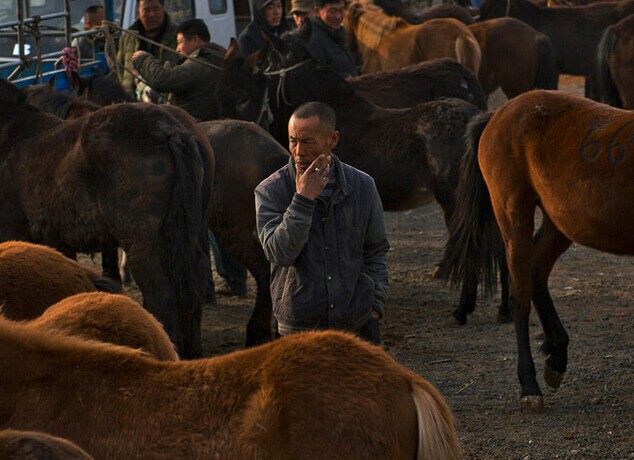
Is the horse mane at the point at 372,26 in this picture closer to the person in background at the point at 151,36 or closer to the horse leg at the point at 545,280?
the person in background at the point at 151,36

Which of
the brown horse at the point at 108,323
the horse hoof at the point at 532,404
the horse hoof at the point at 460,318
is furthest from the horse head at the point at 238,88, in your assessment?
the brown horse at the point at 108,323

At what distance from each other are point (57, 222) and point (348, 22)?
972cm

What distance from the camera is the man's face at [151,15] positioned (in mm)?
11055

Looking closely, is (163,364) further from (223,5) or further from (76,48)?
(223,5)

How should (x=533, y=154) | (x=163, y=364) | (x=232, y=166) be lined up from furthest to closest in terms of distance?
1. (x=232, y=166)
2. (x=533, y=154)
3. (x=163, y=364)

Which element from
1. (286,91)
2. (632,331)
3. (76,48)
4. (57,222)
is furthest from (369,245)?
(76,48)

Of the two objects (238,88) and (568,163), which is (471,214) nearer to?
(568,163)

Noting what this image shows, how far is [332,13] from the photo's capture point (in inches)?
A: 464

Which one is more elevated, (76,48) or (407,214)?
(76,48)

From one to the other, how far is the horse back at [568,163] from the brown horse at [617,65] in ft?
27.0

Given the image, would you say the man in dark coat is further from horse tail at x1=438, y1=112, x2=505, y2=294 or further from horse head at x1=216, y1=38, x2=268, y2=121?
horse tail at x1=438, y1=112, x2=505, y2=294

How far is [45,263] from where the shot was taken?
5148mm

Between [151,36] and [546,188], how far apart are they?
5.74 m

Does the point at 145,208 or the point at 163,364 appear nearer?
the point at 163,364
